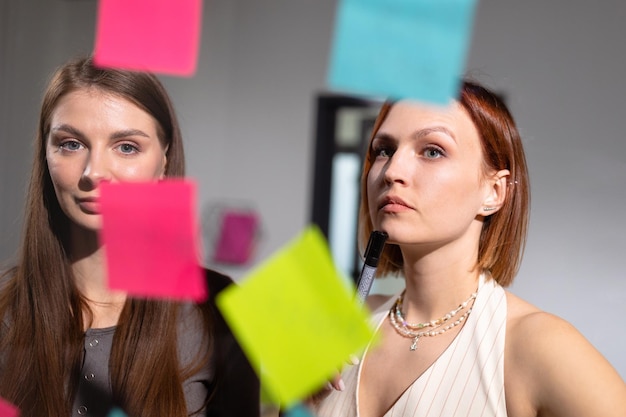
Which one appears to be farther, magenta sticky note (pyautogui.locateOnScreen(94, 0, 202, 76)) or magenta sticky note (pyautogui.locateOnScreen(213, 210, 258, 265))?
magenta sticky note (pyautogui.locateOnScreen(213, 210, 258, 265))

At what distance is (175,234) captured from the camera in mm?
532

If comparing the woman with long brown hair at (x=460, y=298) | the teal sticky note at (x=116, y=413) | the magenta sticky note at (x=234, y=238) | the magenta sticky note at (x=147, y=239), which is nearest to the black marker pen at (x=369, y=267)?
the woman with long brown hair at (x=460, y=298)

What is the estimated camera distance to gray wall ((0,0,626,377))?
849mm

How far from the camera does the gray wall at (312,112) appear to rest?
2.78 feet

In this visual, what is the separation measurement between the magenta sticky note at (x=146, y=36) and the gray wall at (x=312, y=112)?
0.28 m

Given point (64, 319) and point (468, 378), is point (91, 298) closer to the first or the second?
point (64, 319)

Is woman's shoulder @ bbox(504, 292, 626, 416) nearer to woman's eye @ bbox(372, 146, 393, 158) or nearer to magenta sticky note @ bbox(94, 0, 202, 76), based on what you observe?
woman's eye @ bbox(372, 146, 393, 158)

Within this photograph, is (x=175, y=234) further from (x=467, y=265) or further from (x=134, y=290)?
(x=467, y=265)

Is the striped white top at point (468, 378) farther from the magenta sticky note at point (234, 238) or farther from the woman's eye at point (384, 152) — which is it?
the magenta sticky note at point (234, 238)

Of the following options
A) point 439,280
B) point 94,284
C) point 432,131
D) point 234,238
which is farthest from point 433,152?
point 234,238

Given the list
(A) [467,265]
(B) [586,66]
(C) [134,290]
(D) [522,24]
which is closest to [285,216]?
(D) [522,24]

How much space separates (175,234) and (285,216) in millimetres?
2623

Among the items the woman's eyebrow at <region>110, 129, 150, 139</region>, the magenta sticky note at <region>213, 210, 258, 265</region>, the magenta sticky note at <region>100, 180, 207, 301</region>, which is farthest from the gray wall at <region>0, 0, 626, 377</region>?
the magenta sticky note at <region>100, 180, 207, 301</region>

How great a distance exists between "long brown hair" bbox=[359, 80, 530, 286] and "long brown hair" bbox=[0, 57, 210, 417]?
250mm
